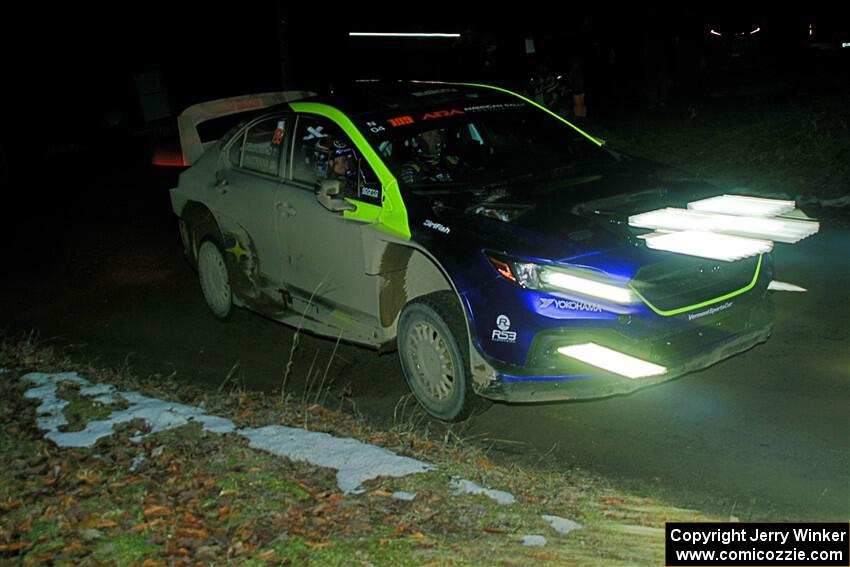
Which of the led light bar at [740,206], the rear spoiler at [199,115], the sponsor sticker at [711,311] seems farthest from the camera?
the rear spoiler at [199,115]

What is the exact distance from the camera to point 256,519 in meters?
4.69

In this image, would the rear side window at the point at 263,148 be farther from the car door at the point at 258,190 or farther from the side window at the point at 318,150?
the side window at the point at 318,150

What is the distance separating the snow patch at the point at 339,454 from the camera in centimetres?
515

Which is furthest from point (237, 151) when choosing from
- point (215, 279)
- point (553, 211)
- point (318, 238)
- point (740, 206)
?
point (740, 206)

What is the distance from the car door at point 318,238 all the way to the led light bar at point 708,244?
1.89 meters

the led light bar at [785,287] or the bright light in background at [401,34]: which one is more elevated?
the bright light in background at [401,34]

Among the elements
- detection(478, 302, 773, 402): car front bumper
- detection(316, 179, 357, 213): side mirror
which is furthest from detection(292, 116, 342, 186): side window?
detection(478, 302, 773, 402): car front bumper

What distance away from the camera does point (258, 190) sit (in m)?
7.76

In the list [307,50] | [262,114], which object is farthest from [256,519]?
[307,50]

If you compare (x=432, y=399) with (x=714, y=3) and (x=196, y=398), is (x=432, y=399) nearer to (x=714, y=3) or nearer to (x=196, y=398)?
(x=196, y=398)

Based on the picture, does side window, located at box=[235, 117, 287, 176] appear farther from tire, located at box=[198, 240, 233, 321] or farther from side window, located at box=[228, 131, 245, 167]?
tire, located at box=[198, 240, 233, 321]

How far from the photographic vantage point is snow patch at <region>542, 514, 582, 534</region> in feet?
14.8

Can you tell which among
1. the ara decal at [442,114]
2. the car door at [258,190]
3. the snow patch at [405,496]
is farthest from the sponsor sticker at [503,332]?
the car door at [258,190]

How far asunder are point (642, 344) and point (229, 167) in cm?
407
